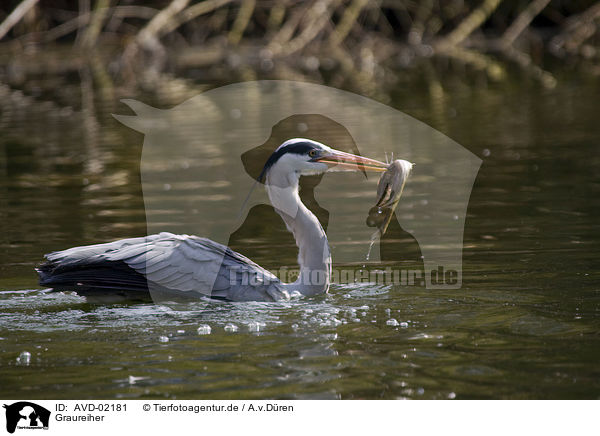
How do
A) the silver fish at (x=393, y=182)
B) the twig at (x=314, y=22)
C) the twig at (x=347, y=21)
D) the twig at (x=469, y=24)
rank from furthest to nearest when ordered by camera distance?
1. the twig at (x=469, y=24)
2. the twig at (x=347, y=21)
3. the twig at (x=314, y=22)
4. the silver fish at (x=393, y=182)

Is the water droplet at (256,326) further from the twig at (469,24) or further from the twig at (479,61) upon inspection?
the twig at (469,24)

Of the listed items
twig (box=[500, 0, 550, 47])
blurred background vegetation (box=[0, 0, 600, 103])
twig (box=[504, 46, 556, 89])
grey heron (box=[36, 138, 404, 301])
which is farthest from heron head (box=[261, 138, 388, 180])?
twig (box=[500, 0, 550, 47])

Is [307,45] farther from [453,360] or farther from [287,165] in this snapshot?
[453,360]

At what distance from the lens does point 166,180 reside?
39.7ft

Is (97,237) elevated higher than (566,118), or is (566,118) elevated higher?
(566,118)

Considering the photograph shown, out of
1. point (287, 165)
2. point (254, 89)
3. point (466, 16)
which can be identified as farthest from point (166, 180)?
point (466, 16)

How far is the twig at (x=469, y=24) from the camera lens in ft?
83.5

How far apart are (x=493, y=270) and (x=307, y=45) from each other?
18.9 meters

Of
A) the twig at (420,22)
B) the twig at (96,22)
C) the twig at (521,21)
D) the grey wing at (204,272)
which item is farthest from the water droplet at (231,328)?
the twig at (420,22)

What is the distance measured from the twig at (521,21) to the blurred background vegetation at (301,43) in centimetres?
6
